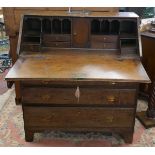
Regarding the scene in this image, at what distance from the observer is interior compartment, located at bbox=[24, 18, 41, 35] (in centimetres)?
233

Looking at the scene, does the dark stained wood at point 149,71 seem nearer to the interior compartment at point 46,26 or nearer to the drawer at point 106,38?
the drawer at point 106,38

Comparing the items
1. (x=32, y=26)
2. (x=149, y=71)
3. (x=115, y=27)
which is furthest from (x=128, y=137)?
(x=32, y=26)

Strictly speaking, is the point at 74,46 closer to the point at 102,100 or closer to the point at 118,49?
the point at 118,49

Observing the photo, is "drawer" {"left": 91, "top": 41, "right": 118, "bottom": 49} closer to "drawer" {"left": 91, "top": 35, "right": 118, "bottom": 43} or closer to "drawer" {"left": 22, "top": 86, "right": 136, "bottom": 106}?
"drawer" {"left": 91, "top": 35, "right": 118, "bottom": 43}

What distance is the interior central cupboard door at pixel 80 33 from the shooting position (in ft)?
7.52

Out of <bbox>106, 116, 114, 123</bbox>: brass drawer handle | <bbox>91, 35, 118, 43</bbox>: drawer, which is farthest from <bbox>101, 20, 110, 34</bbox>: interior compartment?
<bbox>106, 116, 114, 123</bbox>: brass drawer handle

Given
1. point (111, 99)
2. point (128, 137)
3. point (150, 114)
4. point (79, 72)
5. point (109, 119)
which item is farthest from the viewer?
point (150, 114)

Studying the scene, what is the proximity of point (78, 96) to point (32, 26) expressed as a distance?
93 centimetres

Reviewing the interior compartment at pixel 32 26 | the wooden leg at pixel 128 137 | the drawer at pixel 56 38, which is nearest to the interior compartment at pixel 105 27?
the drawer at pixel 56 38

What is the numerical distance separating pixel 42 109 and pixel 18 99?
92cm

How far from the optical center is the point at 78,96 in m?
2.01

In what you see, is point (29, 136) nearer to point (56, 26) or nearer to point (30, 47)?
point (30, 47)

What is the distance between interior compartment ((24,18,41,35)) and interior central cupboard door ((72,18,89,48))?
14.1 inches
